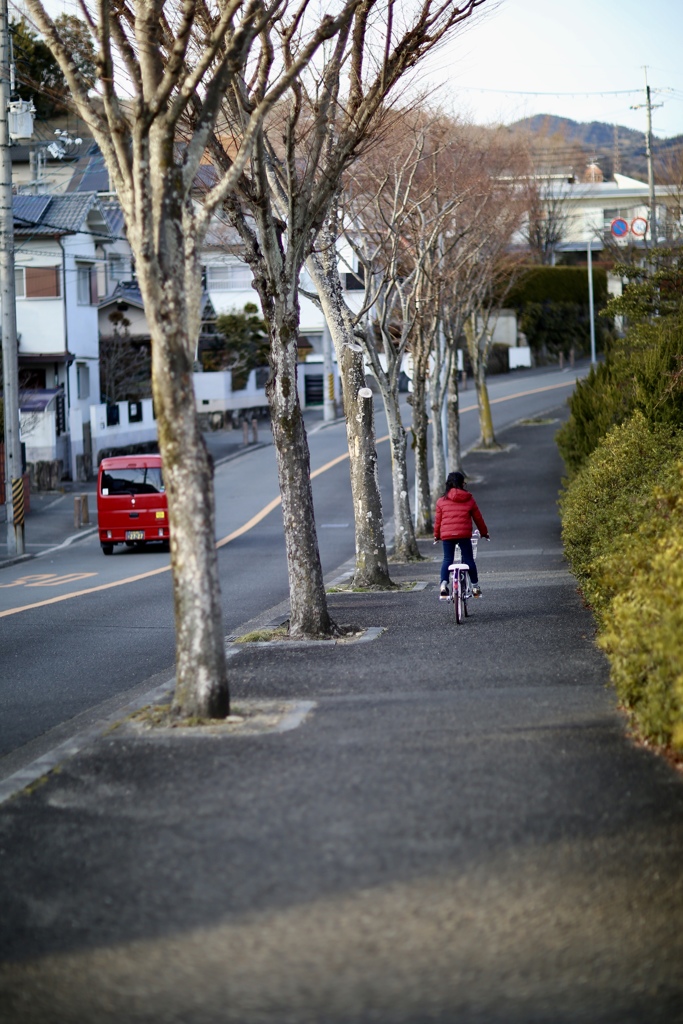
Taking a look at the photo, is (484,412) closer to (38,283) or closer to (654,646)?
(38,283)

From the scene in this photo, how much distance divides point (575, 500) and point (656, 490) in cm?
383

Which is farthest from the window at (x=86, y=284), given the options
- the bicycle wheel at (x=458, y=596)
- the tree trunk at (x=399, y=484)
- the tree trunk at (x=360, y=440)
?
the bicycle wheel at (x=458, y=596)

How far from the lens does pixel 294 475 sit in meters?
11.9

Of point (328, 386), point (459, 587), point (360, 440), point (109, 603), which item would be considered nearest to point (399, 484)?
point (360, 440)

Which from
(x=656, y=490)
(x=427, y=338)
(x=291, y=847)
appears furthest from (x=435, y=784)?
(x=427, y=338)

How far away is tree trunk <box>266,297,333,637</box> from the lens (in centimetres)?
1191

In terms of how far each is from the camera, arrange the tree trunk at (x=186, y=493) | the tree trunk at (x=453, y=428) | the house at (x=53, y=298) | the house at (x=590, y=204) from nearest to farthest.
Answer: the tree trunk at (x=186, y=493) < the tree trunk at (x=453, y=428) < the house at (x=53, y=298) < the house at (x=590, y=204)

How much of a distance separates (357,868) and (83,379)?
41.6 meters

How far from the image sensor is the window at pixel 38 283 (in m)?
42.6

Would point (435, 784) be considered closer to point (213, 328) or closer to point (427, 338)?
point (427, 338)

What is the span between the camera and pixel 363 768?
693cm

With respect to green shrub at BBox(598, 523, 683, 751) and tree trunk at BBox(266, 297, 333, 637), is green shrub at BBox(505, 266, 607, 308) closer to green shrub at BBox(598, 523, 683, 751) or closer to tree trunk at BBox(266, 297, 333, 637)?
tree trunk at BBox(266, 297, 333, 637)

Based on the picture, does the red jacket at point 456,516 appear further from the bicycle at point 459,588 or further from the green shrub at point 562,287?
the green shrub at point 562,287

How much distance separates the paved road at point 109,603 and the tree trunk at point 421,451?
1735 mm
